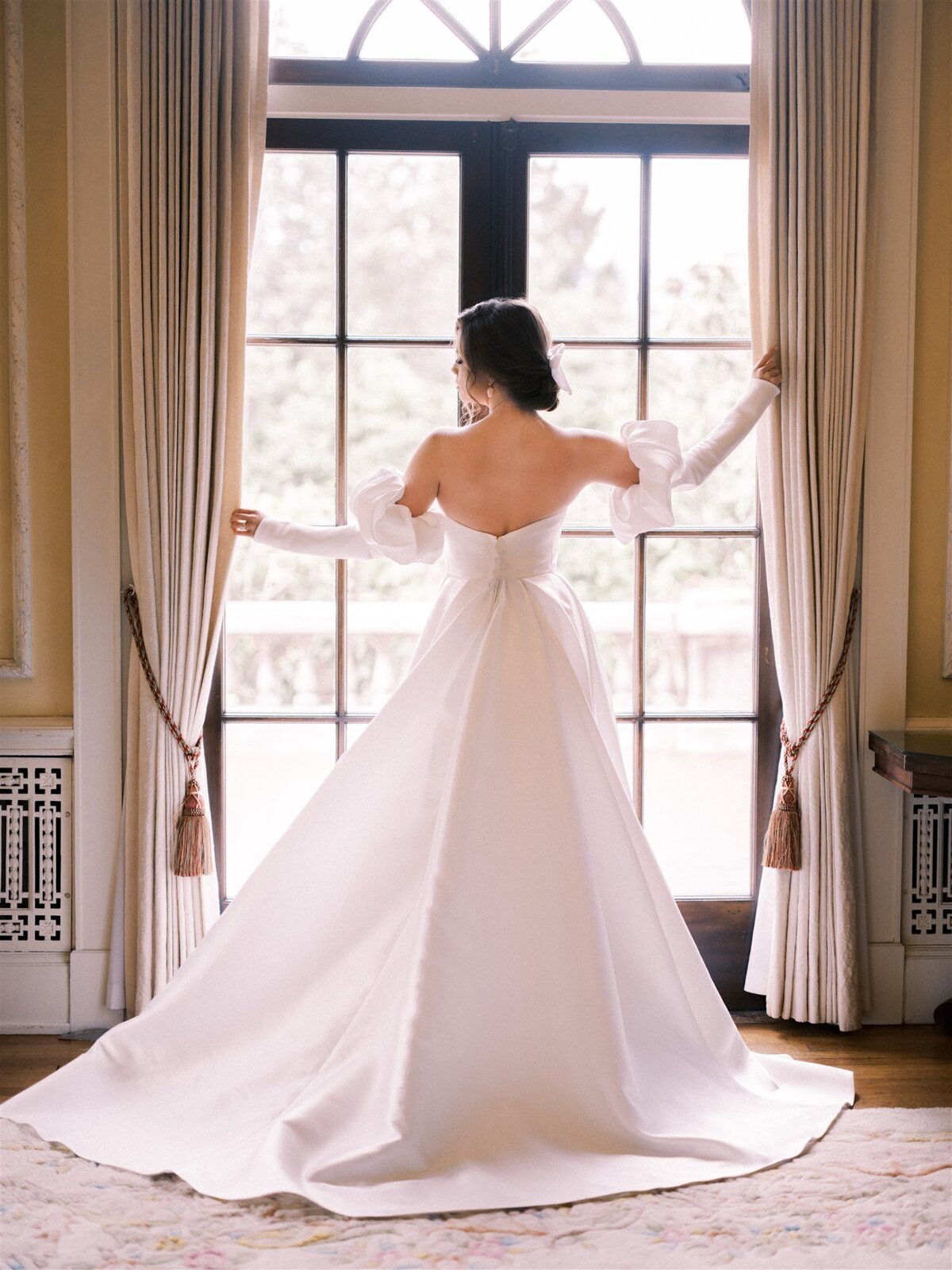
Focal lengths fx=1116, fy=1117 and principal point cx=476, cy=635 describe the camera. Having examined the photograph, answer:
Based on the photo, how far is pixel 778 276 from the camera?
303 centimetres

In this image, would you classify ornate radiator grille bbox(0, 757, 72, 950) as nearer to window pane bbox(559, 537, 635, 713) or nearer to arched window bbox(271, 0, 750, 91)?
window pane bbox(559, 537, 635, 713)

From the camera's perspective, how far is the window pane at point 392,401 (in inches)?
126

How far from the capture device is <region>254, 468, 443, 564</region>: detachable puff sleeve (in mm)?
2621

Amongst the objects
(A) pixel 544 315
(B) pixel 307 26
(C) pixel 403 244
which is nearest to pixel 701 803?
(A) pixel 544 315

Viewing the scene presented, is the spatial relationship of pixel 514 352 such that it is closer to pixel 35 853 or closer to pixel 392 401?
pixel 392 401

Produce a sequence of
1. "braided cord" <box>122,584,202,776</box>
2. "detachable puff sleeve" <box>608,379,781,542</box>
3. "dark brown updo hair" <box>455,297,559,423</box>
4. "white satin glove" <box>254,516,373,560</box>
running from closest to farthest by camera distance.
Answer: "dark brown updo hair" <box>455,297,559,423</box> → "detachable puff sleeve" <box>608,379,781,542</box> → "white satin glove" <box>254,516,373,560</box> → "braided cord" <box>122,584,202,776</box>

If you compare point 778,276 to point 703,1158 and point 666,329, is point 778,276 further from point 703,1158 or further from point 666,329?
point 703,1158

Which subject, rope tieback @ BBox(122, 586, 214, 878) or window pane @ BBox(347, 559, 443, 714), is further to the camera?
window pane @ BBox(347, 559, 443, 714)

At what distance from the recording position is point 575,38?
315 centimetres

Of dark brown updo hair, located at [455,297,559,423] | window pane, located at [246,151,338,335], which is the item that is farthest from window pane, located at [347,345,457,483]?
dark brown updo hair, located at [455,297,559,423]

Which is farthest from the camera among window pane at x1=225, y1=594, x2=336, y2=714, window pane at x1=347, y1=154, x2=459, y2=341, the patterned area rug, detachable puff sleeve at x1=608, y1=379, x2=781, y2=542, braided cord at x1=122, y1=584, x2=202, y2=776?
window pane at x1=225, y1=594, x2=336, y2=714

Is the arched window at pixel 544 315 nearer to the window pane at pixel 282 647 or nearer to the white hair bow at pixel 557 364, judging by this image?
the window pane at pixel 282 647

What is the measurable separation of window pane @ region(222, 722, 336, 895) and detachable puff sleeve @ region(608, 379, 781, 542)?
1096 millimetres

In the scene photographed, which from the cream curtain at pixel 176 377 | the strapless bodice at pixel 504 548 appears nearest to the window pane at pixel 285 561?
the cream curtain at pixel 176 377
